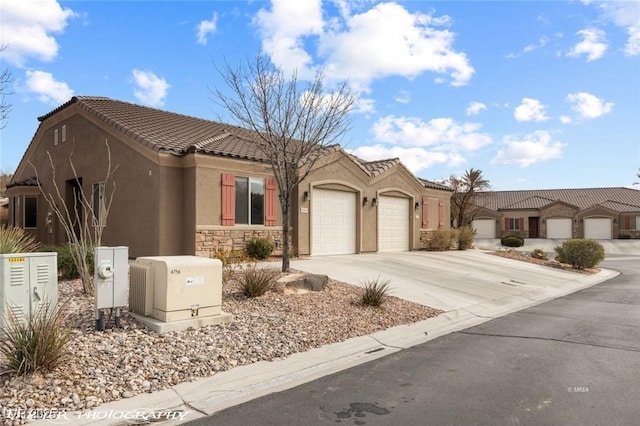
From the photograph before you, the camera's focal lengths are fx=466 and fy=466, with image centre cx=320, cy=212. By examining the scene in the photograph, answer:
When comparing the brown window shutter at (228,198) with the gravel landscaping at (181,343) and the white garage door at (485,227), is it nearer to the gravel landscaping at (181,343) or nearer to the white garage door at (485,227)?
the gravel landscaping at (181,343)

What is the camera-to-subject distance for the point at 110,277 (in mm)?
6227

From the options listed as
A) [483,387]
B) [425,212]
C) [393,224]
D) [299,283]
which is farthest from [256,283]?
[425,212]

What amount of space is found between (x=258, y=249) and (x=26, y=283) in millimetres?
9092

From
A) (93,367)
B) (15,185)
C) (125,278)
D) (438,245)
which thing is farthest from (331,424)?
(15,185)

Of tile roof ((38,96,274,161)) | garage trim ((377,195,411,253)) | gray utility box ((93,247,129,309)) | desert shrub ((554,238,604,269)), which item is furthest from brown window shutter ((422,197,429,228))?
gray utility box ((93,247,129,309))

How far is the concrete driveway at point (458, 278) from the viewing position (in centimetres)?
1092

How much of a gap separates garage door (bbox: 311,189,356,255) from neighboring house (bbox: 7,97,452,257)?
0.04 meters

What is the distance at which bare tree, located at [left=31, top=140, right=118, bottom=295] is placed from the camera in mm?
8523

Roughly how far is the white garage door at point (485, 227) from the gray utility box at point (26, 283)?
4984cm

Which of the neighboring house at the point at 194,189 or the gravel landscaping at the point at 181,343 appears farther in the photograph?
the neighboring house at the point at 194,189

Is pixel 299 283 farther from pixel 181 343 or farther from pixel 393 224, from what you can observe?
pixel 393 224

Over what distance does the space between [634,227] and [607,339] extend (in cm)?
4652

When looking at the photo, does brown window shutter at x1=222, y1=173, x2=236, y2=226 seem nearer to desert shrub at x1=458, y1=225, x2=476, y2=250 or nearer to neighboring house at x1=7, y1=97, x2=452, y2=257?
neighboring house at x1=7, y1=97, x2=452, y2=257

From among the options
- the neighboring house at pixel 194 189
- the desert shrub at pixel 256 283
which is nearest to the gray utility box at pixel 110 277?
the desert shrub at pixel 256 283
